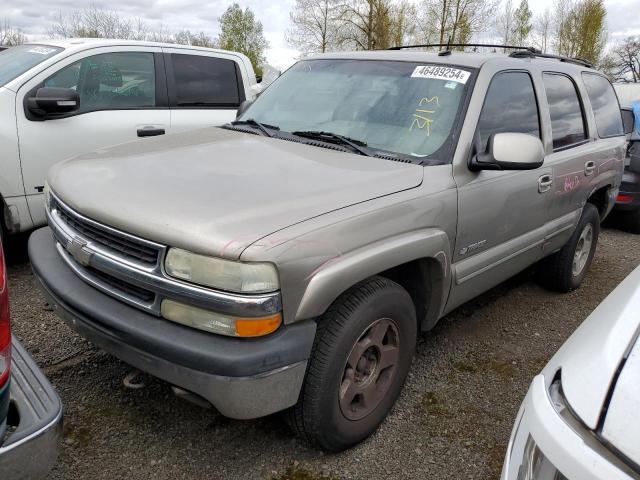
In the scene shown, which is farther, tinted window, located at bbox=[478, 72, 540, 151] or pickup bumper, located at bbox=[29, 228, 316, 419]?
tinted window, located at bbox=[478, 72, 540, 151]

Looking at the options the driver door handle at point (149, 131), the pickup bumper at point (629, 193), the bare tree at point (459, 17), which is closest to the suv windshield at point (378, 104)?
the driver door handle at point (149, 131)

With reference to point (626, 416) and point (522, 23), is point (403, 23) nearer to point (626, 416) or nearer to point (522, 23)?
point (522, 23)

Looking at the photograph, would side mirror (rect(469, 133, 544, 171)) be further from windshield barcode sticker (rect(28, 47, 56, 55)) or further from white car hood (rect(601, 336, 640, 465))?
windshield barcode sticker (rect(28, 47, 56, 55))

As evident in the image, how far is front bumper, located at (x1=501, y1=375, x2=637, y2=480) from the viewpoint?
1.17 meters

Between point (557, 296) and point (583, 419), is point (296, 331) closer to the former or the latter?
point (583, 419)

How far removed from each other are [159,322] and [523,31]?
40.1 m

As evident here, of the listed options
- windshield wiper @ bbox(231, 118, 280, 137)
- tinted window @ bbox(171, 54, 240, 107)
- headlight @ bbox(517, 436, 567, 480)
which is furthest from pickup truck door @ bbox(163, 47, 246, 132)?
headlight @ bbox(517, 436, 567, 480)

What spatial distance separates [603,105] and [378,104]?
2618 millimetres

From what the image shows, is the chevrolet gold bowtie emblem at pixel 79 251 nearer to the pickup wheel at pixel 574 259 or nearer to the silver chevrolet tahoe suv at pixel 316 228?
the silver chevrolet tahoe suv at pixel 316 228

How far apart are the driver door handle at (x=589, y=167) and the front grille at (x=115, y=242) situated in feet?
10.7

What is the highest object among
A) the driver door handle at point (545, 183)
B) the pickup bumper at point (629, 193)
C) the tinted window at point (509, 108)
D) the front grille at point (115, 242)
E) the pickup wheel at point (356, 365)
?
the tinted window at point (509, 108)

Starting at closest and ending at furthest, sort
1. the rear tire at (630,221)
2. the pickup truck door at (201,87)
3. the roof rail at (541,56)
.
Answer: the roof rail at (541,56) < the pickup truck door at (201,87) < the rear tire at (630,221)

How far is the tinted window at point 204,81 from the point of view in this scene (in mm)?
5211

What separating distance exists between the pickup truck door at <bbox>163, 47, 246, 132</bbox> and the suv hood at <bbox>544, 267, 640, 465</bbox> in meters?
4.26
